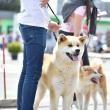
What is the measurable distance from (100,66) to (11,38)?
3534cm

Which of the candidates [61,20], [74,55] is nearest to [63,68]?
[74,55]

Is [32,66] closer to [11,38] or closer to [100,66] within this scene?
[100,66]

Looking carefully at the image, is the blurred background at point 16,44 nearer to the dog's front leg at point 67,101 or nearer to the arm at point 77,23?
the arm at point 77,23

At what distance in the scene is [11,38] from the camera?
41188 millimetres

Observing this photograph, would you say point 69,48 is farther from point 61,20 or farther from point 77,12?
point 61,20

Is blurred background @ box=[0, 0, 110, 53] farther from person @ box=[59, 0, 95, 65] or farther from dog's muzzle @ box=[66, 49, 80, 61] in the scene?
dog's muzzle @ box=[66, 49, 80, 61]

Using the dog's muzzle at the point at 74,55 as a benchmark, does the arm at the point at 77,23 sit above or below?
above

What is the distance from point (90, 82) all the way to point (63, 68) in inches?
53.3

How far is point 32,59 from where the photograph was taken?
4473 mm

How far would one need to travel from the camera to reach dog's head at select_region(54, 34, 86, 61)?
4.84 metres

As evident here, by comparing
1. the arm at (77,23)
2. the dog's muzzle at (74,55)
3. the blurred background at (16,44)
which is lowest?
the blurred background at (16,44)

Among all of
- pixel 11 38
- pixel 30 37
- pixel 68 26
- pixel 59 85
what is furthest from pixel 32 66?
pixel 11 38

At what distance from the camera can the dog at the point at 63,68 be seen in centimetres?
487

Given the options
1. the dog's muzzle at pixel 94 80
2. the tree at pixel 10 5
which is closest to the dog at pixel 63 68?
the dog's muzzle at pixel 94 80
